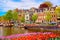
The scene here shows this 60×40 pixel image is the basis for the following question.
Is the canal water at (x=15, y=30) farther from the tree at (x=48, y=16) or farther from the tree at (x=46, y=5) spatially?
the tree at (x=46, y=5)

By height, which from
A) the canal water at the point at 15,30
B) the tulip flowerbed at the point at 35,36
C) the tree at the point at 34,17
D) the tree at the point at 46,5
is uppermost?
the tree at the point at 46,5

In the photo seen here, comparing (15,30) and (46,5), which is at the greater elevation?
(46,5)

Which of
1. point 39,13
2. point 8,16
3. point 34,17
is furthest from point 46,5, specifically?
point 8,16

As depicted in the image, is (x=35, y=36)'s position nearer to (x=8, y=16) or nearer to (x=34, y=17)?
(x=34, y=17)

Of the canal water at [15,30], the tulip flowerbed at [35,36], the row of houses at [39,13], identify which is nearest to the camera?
the tulip flowerbed at [35,36]

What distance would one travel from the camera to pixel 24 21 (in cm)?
471

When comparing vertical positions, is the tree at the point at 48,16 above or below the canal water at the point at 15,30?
above

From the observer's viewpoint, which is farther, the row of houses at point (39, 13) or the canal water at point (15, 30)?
the row of houses at point (39, 13)

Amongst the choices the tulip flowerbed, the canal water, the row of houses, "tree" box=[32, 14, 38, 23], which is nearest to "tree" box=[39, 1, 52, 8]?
the row of houses

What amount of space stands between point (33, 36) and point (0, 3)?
110cm

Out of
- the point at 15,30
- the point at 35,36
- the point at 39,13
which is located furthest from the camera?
the point at 39,13

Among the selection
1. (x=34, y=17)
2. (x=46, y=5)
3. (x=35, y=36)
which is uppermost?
(x=46, y=5)

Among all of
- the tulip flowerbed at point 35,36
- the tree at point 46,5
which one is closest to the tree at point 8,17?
the tulip flowerbed at point 35,36

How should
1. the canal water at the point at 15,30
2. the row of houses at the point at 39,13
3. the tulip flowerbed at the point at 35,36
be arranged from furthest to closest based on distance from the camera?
the row of houses at the point at 39,13 < the canal water at the point at 15,30 < the tulip flowerbed at the point at 35,36
